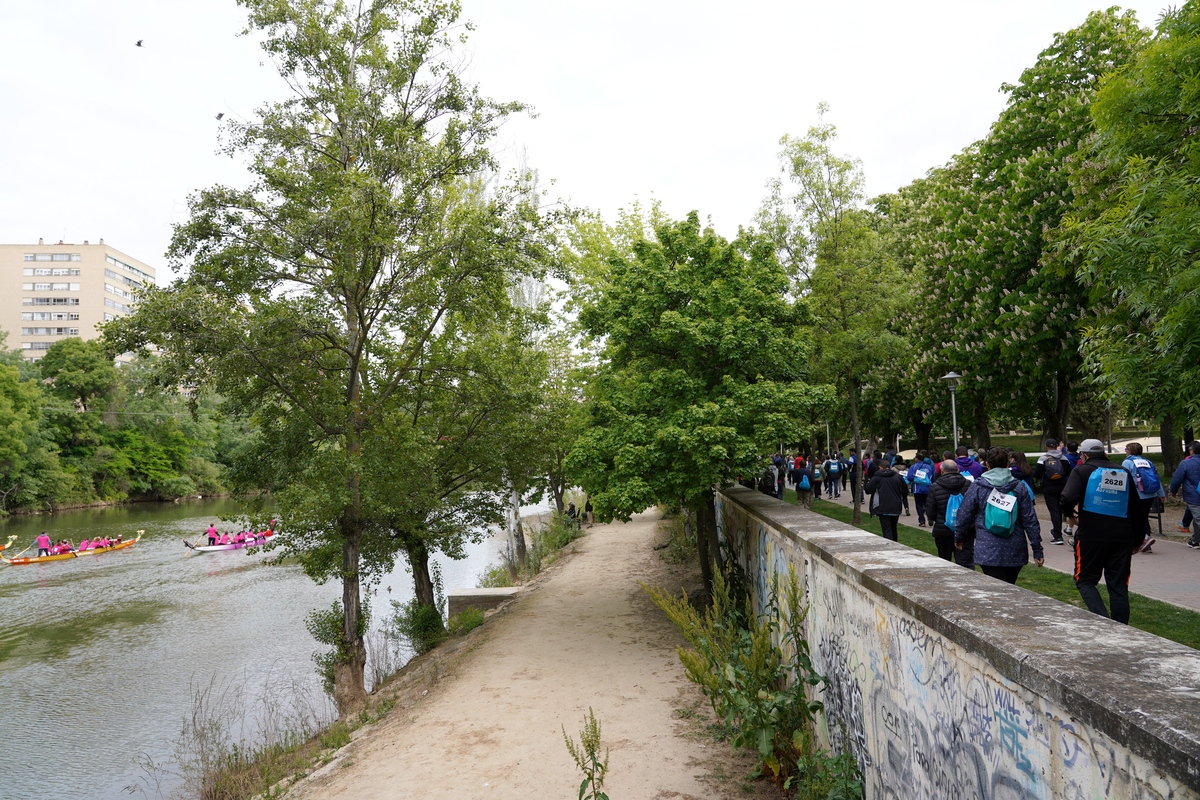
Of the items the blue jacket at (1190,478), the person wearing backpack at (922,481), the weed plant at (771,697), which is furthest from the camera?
the person wearing backpack at (922,481)

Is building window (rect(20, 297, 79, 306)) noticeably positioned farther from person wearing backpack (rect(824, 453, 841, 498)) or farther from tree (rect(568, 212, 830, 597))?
tree (rect(568, 212, 830, 597))

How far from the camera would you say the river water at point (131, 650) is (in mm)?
12859

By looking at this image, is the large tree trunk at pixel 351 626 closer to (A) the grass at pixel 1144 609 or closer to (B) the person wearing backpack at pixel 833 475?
(A) the grass at pixel 1144 609

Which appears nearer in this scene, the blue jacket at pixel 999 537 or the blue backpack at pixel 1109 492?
the blue backpack at pixel 1109 492

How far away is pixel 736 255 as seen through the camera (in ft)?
40.0

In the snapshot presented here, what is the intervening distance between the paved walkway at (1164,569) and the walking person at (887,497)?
6.74ft

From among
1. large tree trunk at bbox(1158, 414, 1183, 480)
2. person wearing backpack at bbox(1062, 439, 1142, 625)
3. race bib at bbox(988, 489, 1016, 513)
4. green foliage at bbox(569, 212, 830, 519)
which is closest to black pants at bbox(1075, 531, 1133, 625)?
person wearing backpack at bbox(1062, 439, 1142, 625)

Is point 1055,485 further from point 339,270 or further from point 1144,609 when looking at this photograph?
point 339,270

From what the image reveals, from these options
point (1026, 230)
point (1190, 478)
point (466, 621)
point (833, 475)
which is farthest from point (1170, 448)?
point (466, 621)

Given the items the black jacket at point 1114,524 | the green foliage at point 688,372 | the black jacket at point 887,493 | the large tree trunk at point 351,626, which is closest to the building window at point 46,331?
the large tree trunk at point 351,626

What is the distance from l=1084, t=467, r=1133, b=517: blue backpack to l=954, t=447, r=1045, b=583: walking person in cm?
46

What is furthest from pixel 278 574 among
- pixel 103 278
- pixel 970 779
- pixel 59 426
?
pixel 103 278

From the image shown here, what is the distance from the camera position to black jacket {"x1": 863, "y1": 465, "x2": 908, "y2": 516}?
11469mm

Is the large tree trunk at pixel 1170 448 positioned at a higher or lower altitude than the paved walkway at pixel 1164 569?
higher
